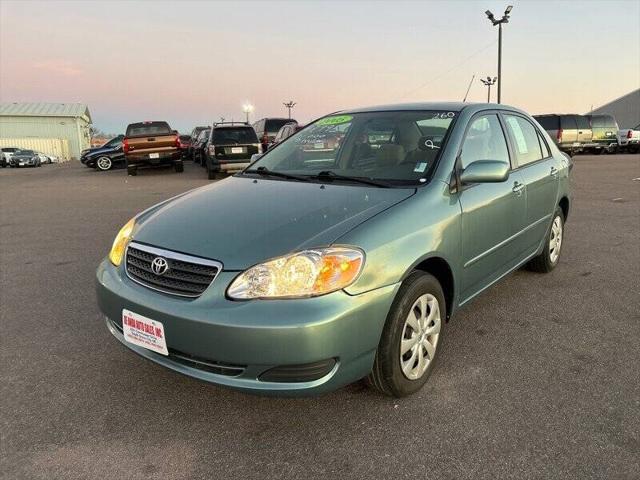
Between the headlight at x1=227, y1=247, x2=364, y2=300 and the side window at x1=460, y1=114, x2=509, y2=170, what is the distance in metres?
1.31

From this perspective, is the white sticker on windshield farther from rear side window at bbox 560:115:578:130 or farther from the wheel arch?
rear side window at bbox 560:115:578:130

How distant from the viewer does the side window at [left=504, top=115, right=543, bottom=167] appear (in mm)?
4008

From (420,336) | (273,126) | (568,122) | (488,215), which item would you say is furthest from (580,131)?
(420,336)

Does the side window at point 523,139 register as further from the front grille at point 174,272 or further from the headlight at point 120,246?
the headlight at point 120,246

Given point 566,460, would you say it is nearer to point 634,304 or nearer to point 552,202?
point 634,304

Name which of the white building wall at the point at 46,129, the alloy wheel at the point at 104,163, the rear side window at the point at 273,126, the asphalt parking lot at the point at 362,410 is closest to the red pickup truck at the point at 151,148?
the rear side window at the point at 273,126

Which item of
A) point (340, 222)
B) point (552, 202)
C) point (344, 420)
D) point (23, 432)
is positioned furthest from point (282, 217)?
point (552, 202)

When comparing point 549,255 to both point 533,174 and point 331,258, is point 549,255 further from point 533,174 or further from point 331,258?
point 331,258

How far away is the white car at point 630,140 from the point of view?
27250 millimetres

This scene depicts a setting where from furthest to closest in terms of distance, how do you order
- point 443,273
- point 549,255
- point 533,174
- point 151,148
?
point 151,148, point 549,255, point 533,174, point 443,273

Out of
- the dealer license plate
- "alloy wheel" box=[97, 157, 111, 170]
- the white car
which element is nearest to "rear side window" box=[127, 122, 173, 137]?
"alloy wheel" box=[97, 157, 111, 170]

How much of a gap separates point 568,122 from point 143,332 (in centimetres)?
2471

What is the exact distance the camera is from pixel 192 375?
93.0 inches

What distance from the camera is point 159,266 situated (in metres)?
2.50
